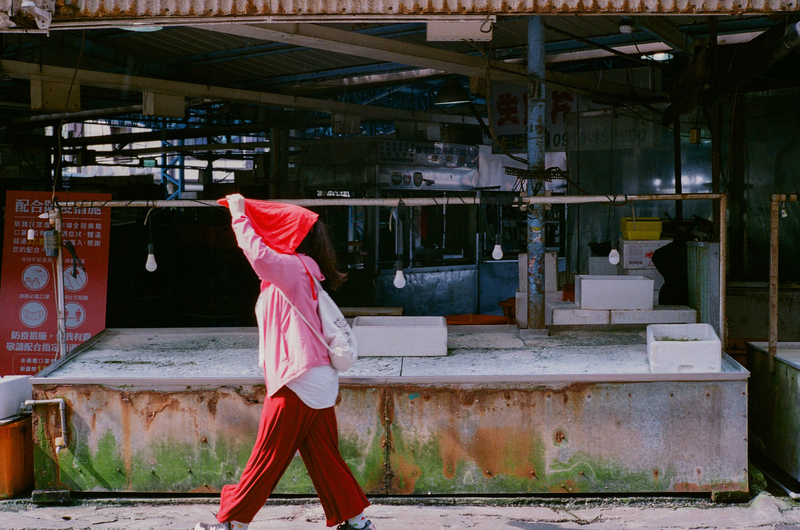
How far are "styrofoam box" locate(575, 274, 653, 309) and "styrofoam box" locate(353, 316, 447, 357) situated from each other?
1303 millimetres

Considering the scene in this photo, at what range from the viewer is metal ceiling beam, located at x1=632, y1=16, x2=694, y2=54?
5629 millimetres

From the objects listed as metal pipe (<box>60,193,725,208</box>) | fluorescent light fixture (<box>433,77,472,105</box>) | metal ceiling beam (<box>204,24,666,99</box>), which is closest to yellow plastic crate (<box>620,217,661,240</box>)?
metal pipe (<box>60,193,725,208</box>)

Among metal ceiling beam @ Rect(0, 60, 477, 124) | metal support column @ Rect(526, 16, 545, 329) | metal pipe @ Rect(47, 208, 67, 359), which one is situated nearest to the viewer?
metal pipe @ Rect(47, 208, 67, 359)

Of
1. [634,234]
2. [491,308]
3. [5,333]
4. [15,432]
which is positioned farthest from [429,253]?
[15,432]

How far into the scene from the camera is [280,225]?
3307mm

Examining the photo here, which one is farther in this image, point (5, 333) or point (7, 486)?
point (5, 333)

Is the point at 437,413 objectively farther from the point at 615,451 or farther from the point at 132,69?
the point at 132,69

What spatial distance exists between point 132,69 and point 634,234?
6367mm

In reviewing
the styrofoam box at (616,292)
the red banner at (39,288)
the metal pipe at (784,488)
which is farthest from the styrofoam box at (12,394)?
the metal pipe at (784,488)

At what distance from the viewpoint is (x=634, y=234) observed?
6207 mm

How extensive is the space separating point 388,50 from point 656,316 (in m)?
3.18

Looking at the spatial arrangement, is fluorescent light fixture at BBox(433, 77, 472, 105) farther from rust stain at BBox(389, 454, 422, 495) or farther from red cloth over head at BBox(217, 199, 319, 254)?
red cloth over head at BBox(217, 199, 319, 254)

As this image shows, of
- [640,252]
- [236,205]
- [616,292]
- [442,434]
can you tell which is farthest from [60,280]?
[640,252]

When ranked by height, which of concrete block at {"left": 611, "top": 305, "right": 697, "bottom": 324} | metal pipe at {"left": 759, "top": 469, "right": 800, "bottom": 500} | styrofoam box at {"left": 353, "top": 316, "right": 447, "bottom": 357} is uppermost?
concrete block at {"left": 611, "top": 305, "right": 697, "bottom": 324}
